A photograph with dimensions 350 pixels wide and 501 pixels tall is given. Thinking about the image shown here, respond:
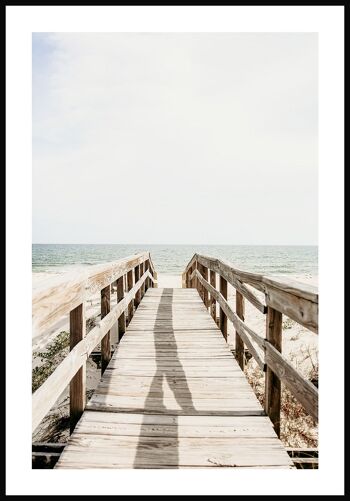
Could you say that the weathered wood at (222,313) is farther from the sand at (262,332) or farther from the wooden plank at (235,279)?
the sand at (262,332)

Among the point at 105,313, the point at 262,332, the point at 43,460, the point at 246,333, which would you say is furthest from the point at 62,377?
the point at 262,332

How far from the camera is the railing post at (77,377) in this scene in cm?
232

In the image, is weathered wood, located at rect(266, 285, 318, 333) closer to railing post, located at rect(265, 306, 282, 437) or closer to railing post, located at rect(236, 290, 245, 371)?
railing post, located at rect(265, 306, 282, 437)

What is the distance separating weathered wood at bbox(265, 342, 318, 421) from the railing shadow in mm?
793

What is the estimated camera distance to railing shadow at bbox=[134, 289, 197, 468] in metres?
2.01

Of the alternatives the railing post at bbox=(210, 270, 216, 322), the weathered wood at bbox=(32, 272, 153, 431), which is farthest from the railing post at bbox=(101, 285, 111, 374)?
the railing post at bbox=(210, 270, 216, 322)

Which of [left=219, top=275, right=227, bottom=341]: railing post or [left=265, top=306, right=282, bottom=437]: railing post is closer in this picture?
[left=265, top=306, right=282, bottom=437]: railing post

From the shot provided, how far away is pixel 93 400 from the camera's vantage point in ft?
8.84

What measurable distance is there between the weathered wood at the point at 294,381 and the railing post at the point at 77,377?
1.40m

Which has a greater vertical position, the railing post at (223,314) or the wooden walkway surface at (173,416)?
the railing post at (223,314)

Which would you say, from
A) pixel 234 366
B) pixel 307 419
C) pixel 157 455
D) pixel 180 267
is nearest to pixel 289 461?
pixel 157 455

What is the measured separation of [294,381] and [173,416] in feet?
3.51

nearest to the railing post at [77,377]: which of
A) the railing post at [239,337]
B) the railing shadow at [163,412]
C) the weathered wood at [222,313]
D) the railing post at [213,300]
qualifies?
the railing shadow at [163,412]

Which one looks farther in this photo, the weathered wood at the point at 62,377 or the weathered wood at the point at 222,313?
the weathered wood at the point at 222,313
